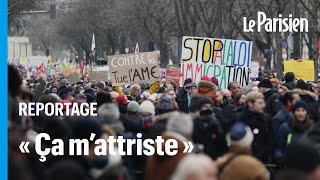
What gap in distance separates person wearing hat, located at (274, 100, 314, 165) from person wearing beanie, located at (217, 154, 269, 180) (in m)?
3.41

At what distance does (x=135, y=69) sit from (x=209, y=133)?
42.4 ft

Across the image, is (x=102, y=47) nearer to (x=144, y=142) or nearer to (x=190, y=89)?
(x=190, y=89)

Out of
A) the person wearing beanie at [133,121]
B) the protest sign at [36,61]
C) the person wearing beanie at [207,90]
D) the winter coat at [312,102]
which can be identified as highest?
the person wearing beanie at [207,90]

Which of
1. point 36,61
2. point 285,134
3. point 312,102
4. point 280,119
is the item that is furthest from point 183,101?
point 36,61

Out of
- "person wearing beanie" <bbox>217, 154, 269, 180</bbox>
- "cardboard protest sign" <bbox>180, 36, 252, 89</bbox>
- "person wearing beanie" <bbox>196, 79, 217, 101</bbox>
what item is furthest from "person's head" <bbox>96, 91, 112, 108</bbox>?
"cardboard protest sign" <bbox>180, 36, 252, 89</bbox>

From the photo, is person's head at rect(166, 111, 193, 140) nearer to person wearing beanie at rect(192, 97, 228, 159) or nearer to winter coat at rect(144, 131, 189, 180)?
winter coat at rect(144, 131, 189, 180)

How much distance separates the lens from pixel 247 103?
12734mm

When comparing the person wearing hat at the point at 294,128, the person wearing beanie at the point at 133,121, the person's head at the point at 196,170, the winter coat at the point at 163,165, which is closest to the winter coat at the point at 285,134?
the person wearing hat at the point at 294,128

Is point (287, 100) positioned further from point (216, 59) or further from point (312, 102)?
point (216, 59)

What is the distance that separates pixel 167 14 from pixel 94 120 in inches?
2193

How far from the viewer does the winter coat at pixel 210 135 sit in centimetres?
1225

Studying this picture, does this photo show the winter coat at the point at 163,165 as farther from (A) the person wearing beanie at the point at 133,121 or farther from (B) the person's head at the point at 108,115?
(A) the person wearing beanie at the point at 133,121

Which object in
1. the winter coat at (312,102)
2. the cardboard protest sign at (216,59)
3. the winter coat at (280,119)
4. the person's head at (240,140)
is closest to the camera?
the person's head at (240,140)

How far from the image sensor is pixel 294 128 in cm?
1259
